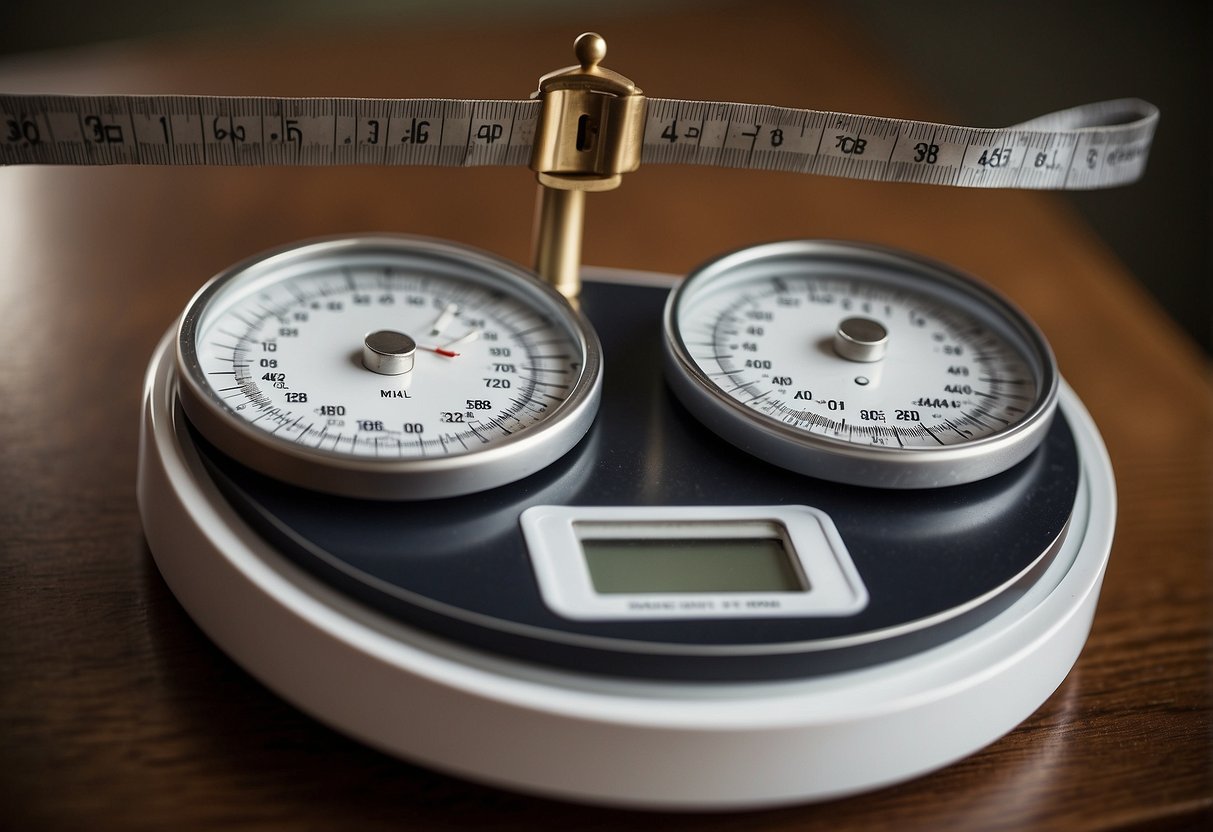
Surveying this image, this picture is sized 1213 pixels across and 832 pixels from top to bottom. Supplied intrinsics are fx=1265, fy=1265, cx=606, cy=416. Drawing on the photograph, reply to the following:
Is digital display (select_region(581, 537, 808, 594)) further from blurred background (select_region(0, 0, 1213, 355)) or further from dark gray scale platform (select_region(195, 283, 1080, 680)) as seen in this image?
blurred background (select_region(0, 0, 1213, 355))

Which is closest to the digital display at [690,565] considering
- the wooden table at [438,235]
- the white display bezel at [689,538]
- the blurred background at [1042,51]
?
the white display bezel at [689,538]

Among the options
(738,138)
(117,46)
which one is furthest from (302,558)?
(117,46)

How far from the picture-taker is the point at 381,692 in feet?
2.02

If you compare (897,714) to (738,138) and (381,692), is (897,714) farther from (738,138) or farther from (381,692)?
(738,138)

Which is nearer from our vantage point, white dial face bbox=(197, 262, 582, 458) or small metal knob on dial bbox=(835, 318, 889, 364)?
white dial face bbox=(197, 262, 582, 458)

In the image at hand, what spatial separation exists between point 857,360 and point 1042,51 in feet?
6.28

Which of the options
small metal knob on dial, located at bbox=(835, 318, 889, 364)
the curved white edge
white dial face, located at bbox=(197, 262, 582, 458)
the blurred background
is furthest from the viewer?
the blurred background

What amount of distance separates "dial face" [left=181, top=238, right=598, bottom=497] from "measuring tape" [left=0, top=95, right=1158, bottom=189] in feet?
0.23

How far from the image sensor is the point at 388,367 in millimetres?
744

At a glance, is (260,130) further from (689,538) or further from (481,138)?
(689,538)

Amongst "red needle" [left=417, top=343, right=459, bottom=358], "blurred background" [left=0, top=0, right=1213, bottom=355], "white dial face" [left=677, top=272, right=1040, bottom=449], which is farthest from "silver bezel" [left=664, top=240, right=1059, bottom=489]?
"blurred background" [left=0, top=0, right=1213, bottom=355]

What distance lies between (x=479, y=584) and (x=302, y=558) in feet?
0.31

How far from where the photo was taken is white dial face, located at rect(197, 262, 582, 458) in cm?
70

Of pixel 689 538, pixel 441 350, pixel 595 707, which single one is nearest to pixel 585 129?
pixel 441 350
